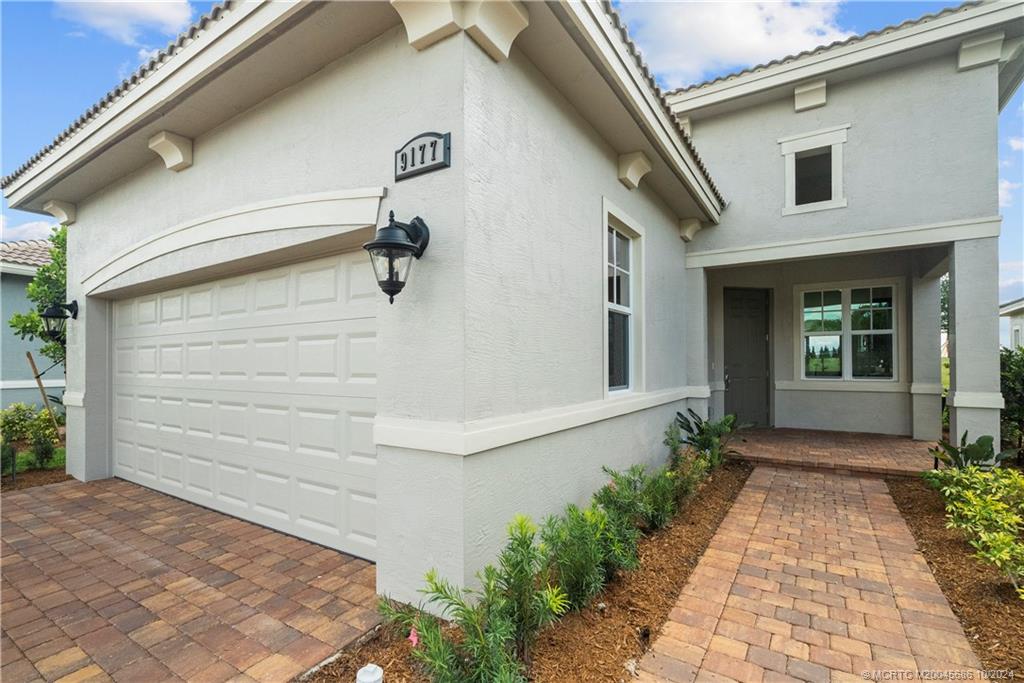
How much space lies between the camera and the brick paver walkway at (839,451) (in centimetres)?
587

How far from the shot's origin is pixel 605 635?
8.44 ft

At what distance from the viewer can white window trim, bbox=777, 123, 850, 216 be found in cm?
640

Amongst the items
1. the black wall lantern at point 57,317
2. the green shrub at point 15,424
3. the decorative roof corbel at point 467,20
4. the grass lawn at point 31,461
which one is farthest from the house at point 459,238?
the green shrub at point 15,424

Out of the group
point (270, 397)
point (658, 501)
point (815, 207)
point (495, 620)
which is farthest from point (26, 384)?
point (815, 207)

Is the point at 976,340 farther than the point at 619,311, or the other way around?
the point at 976,340

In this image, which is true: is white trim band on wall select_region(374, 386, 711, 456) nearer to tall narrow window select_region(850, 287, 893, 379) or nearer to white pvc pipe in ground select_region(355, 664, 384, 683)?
white pvc pipe in ground select_region(355, 664, 384, 683)

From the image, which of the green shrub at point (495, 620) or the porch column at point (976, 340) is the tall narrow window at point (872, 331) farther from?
the green shrub at point (495, 620)

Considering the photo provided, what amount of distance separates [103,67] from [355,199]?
4.63m

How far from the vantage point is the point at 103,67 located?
5176 millimetres

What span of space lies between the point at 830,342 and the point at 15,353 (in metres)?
16.8

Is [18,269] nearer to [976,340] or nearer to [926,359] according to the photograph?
[976,340]

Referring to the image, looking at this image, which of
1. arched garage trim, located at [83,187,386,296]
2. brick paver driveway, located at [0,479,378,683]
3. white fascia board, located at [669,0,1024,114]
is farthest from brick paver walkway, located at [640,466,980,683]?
white fascia board, located at [669,0,1024,114]

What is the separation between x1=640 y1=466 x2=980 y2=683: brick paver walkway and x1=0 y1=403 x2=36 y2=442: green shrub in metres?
9.94

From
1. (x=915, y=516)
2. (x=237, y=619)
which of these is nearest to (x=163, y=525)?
(x=237, y=619)
